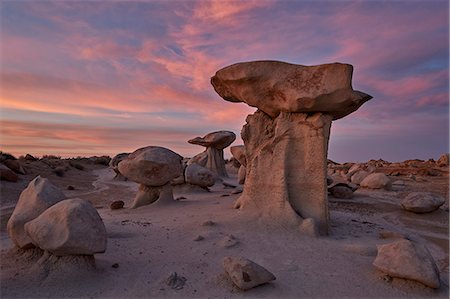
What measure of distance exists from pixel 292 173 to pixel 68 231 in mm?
5094

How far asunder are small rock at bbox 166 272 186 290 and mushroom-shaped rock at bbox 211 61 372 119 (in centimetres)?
460

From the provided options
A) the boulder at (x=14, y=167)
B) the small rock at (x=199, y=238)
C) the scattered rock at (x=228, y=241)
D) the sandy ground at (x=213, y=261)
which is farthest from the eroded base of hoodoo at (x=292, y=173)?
the boulder at (x=14, y=167)

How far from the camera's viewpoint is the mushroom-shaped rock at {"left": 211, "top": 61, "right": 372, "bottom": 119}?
24.3 feet

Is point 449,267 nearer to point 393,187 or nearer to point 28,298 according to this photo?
point 28,298

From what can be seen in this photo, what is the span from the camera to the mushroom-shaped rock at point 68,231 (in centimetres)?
461

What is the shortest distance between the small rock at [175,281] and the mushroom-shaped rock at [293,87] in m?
4.60

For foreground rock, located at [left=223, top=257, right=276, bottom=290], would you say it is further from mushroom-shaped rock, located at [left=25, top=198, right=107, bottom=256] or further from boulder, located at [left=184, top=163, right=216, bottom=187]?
boulder, located at [left=184, top=163, right=216, bottom=187]

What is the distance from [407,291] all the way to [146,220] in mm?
6028

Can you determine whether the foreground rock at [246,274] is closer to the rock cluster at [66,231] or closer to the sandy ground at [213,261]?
the sandy ground at [213,261]

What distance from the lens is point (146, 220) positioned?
8.74m

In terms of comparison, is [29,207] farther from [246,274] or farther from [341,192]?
[341,192]

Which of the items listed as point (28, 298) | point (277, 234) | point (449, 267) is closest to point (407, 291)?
point (449, 267)

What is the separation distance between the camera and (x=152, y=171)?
35.1 feet

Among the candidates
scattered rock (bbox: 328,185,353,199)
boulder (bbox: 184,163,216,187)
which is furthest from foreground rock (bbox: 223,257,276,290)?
scattered rock (bbox: 328,185,353,199)
